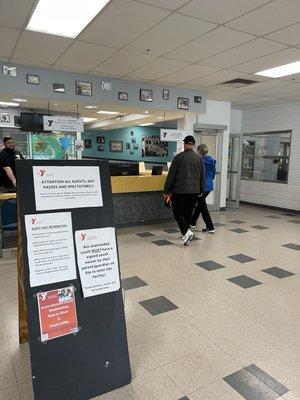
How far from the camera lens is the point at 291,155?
24.3ft

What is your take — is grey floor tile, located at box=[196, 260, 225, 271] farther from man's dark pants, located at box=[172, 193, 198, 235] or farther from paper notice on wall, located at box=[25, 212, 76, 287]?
paper notice on wall, located at box=[25, 212, 76, 287]

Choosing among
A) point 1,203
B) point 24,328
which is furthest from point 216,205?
point 24,328

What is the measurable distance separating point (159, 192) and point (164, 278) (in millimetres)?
2712

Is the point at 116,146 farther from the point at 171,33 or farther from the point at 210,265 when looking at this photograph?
the point at 210,265

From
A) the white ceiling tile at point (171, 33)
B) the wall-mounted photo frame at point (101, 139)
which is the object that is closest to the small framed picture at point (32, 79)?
the white ceiling tile at point (171, 33)

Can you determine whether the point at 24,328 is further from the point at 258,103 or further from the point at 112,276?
the point at 258,103

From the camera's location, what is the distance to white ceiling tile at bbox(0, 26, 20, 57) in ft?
11.2

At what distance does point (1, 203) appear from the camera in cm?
369

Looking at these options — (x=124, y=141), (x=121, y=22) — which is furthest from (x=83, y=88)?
(x=124, y=141)

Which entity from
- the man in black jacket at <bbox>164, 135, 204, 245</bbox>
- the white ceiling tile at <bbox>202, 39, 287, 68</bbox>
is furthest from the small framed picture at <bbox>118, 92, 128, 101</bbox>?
the man in black jacket at <bbox>164, 135, 204, 245</bbox>

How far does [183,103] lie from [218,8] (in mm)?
3425

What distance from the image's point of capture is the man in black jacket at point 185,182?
14.3 ft

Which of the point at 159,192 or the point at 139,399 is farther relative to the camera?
the point at 159,192

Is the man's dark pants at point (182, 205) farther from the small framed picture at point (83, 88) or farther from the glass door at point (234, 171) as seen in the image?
the glass door at point (234, 171)
